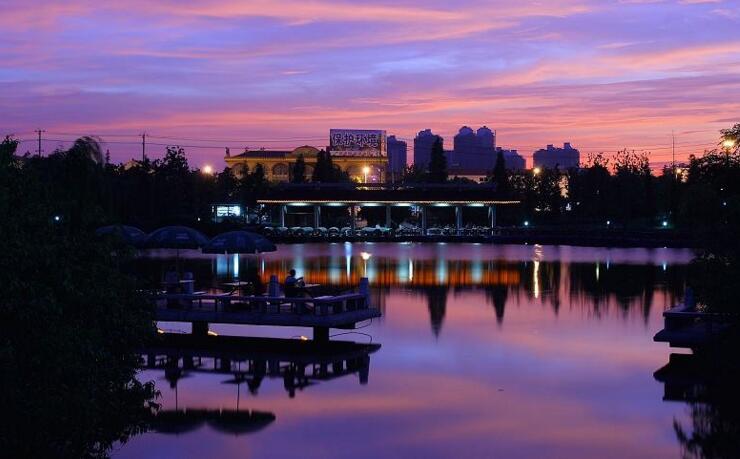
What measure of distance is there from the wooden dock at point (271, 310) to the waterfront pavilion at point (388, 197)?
85505 mm

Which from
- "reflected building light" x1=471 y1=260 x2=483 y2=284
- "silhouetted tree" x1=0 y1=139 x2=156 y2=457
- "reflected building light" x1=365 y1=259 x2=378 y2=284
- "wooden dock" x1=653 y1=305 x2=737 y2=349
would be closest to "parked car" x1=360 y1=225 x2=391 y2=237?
"reflected building light" x1=471 y1=260 x2=483 y2=284

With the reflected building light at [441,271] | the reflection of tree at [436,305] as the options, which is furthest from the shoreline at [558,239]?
the reflection of tree at [436,305]

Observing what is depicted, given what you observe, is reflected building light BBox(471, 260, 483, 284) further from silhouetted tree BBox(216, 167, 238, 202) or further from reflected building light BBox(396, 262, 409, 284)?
silhouetted tree BBox(216, 167, 238, 202)

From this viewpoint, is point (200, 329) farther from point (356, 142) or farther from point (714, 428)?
point (356, 142)

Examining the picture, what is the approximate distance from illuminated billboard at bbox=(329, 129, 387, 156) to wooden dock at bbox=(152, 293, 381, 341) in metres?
165

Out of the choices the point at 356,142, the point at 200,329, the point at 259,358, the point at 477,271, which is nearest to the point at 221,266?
the point at 477,271

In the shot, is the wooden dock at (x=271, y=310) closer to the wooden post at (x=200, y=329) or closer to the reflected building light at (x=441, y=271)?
the wooden post at (x=200, y=329)

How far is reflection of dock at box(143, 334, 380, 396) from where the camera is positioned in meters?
26.3

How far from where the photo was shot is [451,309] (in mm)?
40344

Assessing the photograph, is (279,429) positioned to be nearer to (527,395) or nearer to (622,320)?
(527,395)

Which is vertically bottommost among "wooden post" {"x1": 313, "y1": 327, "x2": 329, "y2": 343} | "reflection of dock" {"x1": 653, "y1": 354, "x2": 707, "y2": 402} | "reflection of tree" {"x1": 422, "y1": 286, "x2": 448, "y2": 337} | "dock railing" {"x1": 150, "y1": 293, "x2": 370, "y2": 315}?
"reflection of dock" {"x1": 653, "y1": 354, "x2": 707, "y2": 402}

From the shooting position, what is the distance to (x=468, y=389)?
25.0 metres

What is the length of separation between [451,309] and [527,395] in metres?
16.0

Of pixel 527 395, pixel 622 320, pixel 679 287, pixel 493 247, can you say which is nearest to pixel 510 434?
pixel 527 395
